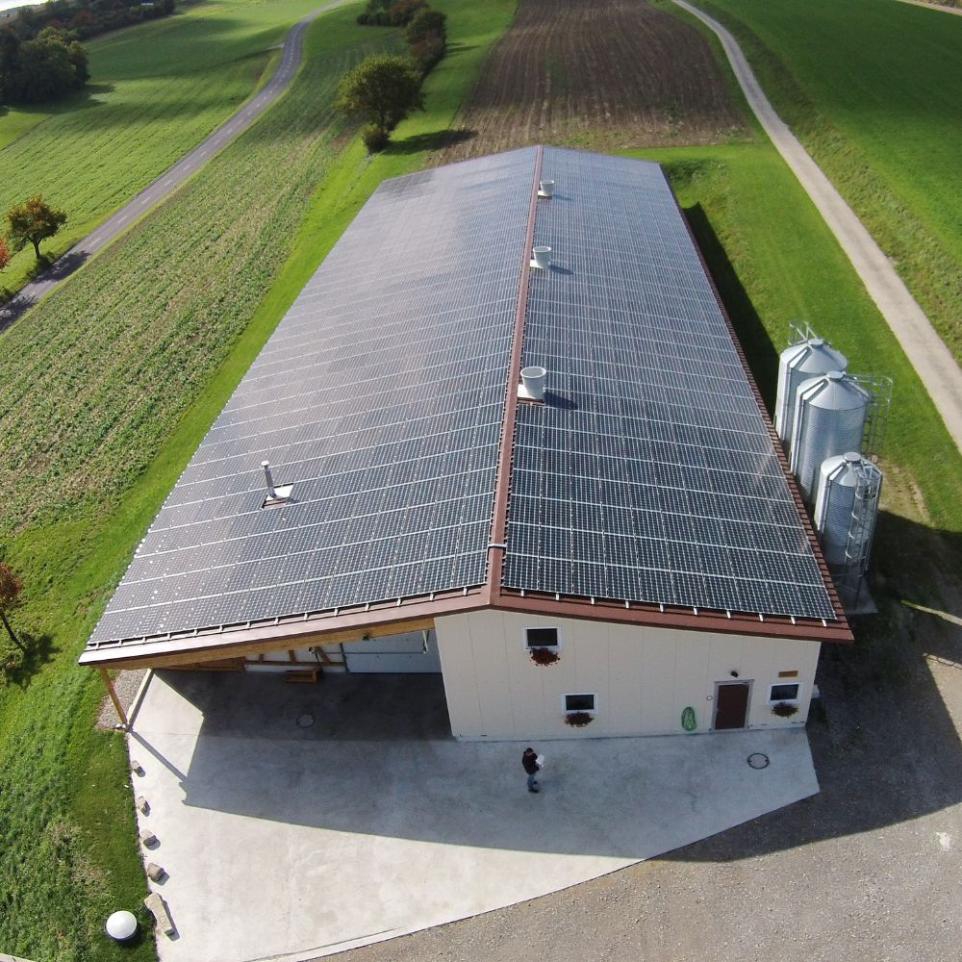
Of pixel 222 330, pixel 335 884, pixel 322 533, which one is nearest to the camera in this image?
pixel 335 884

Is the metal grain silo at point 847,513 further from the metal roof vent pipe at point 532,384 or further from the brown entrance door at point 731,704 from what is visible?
the metal roof vent pipe at point 532,384

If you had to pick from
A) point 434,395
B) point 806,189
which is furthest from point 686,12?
point 434,395

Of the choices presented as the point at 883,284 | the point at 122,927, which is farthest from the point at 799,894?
the point at 883,284

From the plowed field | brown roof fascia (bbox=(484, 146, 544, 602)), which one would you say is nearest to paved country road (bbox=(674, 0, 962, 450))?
the plowed field

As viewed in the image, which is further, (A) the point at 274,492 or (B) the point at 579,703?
(A) the point at 274,492

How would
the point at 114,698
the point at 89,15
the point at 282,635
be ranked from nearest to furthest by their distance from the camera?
the point at 282,635
the point at 114,698
the point at 89,15

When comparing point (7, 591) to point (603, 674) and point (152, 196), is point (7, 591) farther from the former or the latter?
point (152, 196)

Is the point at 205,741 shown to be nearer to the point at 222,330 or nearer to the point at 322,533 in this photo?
the point at 322,533
